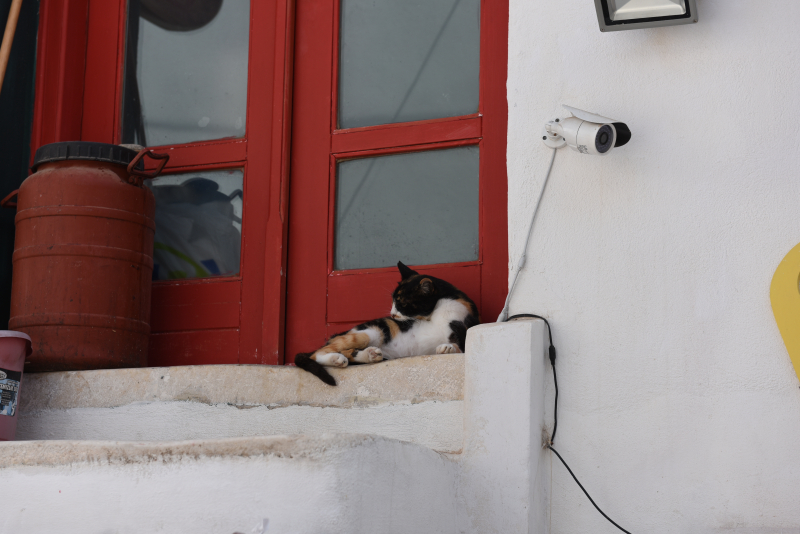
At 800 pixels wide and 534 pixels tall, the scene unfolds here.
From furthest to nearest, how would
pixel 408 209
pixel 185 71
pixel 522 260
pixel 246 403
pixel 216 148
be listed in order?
pixel 185 71 < pixel 216 148 < pixel 408 209 < pixel 246 403 < pixel 522 260

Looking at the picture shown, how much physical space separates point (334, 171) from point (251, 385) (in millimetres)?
1085

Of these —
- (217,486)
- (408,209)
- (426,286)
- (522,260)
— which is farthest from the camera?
(408,209)

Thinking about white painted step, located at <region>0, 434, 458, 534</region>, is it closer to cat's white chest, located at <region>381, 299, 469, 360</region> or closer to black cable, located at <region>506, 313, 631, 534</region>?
black cable, located at <region>506, 313, 631, 534</region>

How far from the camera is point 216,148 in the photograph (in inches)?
141

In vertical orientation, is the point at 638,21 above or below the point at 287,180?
above

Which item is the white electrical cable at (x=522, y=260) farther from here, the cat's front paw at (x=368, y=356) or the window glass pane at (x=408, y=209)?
the window glass pane at (x=408, y=209)

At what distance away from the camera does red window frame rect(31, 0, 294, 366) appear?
11.1 ft

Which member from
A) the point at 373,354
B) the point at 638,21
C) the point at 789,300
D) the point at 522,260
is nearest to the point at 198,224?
the point at 373,354

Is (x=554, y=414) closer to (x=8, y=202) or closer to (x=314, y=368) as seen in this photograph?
(x=314, y=368)

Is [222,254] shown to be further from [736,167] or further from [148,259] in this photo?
[736,167]

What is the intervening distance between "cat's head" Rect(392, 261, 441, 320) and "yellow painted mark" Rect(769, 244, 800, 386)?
1172 millimetres

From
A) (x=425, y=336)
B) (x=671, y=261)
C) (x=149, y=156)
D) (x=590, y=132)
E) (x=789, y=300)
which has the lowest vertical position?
(x=425, y=336)

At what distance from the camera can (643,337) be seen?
2396 millimetres

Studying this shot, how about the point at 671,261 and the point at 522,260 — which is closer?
the point at 671,261
